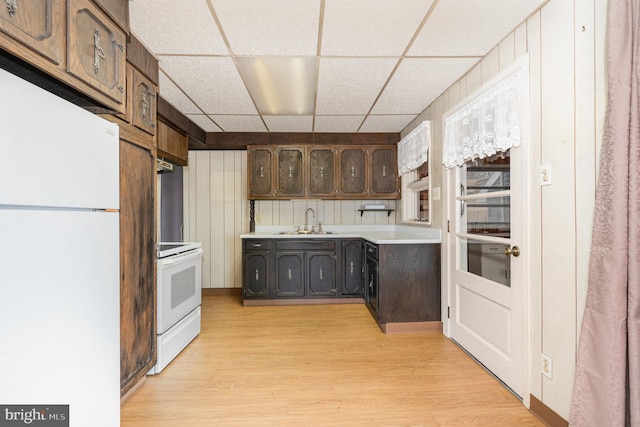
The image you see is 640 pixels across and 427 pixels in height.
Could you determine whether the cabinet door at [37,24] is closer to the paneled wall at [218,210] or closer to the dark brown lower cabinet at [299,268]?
the dark brown lower cabinet at [299,268]

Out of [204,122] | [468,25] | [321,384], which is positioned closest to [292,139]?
[204,122]

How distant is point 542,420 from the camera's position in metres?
1.69

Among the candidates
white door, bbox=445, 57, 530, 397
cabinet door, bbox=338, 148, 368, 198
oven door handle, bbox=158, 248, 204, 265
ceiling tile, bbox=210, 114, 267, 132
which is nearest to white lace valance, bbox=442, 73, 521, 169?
white door, bbox=445, 57, 530, 397

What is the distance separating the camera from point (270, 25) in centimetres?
182

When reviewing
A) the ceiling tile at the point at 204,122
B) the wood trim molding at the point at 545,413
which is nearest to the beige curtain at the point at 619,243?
the wood trim molding at the point at 545,413

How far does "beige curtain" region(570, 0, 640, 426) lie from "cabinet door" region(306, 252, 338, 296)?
2850 millimetres

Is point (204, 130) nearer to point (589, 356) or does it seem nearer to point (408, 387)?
point (408, 387)

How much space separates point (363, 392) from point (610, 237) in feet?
5.13

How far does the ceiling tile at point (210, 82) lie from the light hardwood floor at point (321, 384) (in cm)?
225

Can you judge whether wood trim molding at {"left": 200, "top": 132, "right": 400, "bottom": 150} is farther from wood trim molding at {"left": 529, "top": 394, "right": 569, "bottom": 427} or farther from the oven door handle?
wood trim molding at {"left": 529, "top": 394, "right": 569, "bottom": 427}

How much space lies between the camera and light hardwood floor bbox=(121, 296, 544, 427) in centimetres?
174

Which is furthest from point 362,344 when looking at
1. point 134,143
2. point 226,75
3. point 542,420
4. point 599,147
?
point 226,75

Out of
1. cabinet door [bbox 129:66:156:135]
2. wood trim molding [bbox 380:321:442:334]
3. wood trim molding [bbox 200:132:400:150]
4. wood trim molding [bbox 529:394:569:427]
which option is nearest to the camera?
wood trim molding [bbox 529:394:569:427]

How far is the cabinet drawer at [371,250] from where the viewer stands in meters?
3.21
